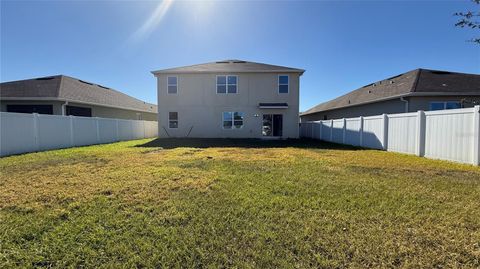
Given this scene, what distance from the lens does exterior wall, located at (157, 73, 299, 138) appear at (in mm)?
19828

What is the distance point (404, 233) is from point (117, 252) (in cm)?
348

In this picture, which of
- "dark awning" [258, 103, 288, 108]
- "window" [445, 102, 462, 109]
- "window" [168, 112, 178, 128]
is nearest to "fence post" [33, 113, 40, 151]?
"window" [168, 112, 178, 128]

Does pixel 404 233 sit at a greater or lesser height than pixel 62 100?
lesser

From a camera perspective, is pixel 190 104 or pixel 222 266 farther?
pixel 190 104

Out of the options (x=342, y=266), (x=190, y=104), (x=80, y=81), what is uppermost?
(x=80, y=81)

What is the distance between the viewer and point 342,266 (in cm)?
254

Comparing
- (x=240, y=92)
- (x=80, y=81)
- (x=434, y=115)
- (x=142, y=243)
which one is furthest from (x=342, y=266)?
(x=80, y=81)

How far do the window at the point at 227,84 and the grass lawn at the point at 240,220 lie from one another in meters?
14.3

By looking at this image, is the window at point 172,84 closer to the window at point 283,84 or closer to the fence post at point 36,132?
the window at point 283,84

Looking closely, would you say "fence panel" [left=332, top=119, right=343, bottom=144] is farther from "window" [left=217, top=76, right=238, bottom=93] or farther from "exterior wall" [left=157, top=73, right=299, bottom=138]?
"window" [left=217, top=76, right=238, bottom=93]

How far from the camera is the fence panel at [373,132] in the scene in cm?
1225

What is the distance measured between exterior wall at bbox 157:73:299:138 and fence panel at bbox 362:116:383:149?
673 cm

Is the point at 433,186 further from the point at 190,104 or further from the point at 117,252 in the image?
the point at 190,104

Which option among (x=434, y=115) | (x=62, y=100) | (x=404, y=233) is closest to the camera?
(x=404, y=233)
